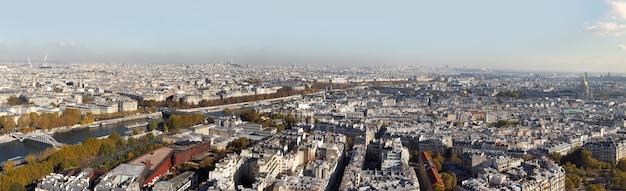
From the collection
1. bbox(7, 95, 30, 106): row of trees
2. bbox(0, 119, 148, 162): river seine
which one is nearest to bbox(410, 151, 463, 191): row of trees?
bbox(0, 119, 148, 162): river seine

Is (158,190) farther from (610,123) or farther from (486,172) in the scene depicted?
(610,123)

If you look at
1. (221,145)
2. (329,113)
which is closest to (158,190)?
(221,145)

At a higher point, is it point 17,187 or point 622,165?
point 622,165

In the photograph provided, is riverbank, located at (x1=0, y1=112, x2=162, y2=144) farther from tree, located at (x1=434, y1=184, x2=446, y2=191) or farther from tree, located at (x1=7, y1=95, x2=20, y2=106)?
tree, located at (x1=434, y1=184, x2=446, y2=191)

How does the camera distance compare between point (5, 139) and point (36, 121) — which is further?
point (36, 121)

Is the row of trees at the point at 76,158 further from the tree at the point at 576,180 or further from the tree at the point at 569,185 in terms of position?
the tree at the point at 576,180

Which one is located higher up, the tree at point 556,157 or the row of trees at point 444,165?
the tree at point 556,157

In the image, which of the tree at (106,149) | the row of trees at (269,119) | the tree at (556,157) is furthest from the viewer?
the row of trees at (269,119)

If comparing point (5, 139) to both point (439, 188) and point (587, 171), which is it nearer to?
point (439, 188)

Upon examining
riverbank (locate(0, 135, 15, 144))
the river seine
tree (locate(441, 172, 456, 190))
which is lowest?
the river seine

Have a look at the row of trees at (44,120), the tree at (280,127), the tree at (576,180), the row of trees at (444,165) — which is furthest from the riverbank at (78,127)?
the tree at (576,180)

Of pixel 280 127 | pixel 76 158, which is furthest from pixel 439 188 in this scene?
pixel 280 127
